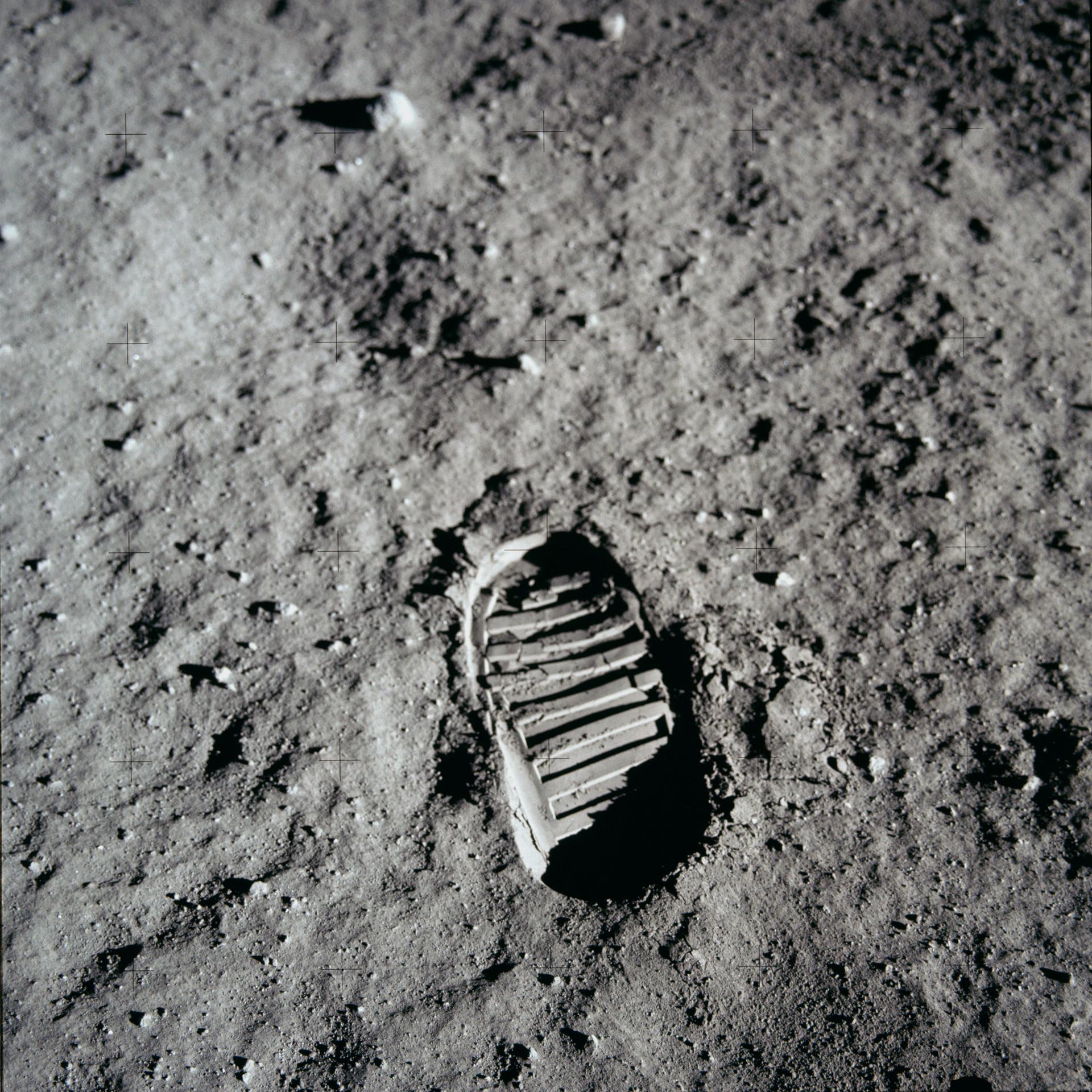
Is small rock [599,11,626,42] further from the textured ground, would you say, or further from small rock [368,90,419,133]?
small rock [368,90,419,133]


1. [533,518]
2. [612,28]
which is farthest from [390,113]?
[533,518]

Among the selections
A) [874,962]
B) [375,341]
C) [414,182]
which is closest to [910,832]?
[874,962]

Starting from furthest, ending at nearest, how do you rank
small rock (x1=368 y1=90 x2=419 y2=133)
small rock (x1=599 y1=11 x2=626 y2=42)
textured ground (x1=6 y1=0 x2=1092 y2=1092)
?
1. small rock (x1=599 y1=11 x2=626 y2=42)
2. small rock (x1=368 y1=90 x2=419 y2=133)
3. textured ground (x1=6 y1=0 x2=1092 y2=1092)

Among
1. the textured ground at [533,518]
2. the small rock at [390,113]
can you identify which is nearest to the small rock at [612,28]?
the textured ground at [533,518]

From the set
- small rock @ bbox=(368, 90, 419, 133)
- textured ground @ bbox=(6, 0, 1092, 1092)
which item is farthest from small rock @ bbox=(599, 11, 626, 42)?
small rock @ bbox=(368, 90, 419, 133)

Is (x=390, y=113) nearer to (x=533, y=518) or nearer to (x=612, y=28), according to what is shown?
(x=612, y=28)

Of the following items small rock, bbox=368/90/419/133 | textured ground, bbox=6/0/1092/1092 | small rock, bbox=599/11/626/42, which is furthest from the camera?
small rock, bbox=599/11/626/42

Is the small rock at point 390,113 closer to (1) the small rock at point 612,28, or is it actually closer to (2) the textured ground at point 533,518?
(2) the textured ground at point 533,518
